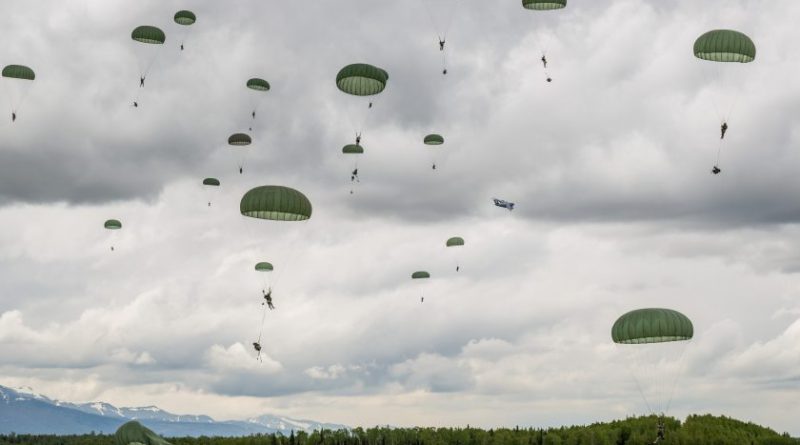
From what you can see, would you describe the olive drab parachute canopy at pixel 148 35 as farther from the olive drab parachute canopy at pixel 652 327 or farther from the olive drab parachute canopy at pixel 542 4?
the olive drab parachute canopy at pixel 652 327

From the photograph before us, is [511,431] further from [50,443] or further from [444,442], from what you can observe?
[50,443]

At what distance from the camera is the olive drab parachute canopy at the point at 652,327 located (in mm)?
62969

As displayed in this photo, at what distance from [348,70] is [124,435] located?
124 ft

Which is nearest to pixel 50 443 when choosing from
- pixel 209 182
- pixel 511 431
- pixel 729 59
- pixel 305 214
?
pixel 209 182

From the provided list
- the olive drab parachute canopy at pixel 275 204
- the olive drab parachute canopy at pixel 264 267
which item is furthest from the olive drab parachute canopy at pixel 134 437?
the olive drab parachute canopy at pixel 264 267

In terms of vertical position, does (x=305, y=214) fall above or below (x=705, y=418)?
above

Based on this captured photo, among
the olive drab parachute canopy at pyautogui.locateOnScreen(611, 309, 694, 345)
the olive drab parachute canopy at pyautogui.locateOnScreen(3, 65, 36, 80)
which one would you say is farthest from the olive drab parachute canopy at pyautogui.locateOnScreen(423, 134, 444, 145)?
the olive drab parachute canopy at pyautogui.locateOnScreen(3, 65, 36, 80)

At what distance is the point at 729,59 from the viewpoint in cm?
7062

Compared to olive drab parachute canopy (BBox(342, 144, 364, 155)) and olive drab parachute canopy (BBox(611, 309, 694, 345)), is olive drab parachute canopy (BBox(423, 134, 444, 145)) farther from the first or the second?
olive drab parachute canopy (BBox(611, 309, 694, 345))

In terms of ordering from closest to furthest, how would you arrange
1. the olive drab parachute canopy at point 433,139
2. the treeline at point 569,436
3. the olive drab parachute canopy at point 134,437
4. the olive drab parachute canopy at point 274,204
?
the olive drab parachute canopy at point 134,437 → the olive drab parachute canopy at point 274,204 → the treeline at point 569,436 → the olive drab parachute canopy at point 433,139

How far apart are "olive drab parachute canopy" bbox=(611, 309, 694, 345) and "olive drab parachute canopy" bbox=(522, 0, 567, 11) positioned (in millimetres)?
28031

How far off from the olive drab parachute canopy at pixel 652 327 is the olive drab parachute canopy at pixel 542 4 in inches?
1104

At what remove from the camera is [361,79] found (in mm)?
77312

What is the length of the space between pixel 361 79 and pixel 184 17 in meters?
30.4
